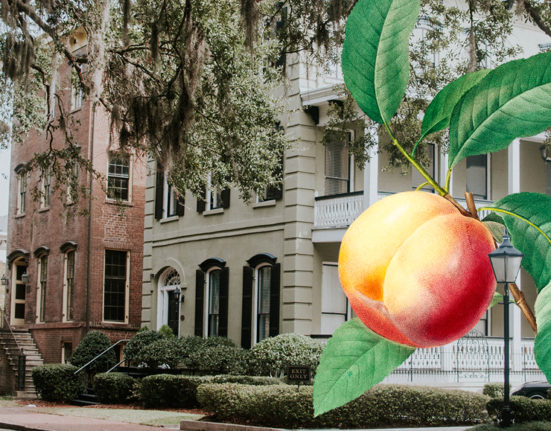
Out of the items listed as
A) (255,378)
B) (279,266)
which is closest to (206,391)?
(255,378)

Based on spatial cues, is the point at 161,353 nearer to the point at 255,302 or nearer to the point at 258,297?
the point at 255,302

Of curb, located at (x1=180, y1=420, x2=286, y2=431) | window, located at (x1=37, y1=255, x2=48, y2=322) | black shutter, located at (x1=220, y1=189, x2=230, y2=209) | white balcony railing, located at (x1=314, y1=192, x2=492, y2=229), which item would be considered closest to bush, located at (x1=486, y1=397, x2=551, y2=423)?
curb, located at (x1=180, y1=420, x2=286, y2=431)

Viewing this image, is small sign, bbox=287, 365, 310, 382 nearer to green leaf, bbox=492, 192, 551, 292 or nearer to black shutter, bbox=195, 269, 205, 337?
black shutter, bbox=195, 269, 205, 337

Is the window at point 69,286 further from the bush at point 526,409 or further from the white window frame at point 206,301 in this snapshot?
the bush at point 526,409

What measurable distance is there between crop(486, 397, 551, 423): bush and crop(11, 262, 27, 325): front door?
2569 centimetres

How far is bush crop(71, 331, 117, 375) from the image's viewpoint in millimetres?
27031

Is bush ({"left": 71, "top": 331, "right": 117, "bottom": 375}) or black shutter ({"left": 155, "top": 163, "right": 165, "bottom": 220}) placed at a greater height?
black shutter ({"left": 155, "top": 163, "right": 165, "bottom": 220})

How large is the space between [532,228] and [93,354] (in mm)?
27175

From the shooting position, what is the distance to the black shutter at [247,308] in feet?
77.9

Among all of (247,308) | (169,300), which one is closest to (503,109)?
(247,308)

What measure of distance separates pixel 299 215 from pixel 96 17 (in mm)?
10550

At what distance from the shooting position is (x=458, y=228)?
1.07 meters

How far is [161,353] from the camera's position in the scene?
2305cm

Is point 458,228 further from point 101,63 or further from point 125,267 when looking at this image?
point 125,267
